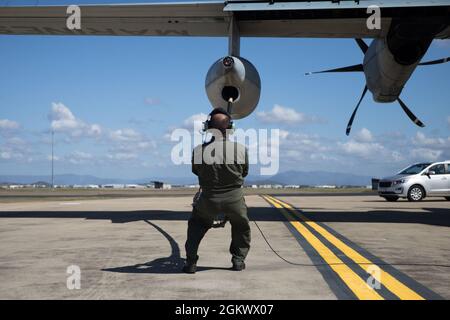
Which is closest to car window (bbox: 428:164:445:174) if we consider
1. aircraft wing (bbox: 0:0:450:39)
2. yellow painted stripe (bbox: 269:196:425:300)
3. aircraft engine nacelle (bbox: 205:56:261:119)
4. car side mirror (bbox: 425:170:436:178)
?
car side mirror (bbox: 425:170:436:178)

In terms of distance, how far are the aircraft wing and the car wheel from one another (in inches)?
415

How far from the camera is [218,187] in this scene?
231 inches

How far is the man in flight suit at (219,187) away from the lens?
5855 mm

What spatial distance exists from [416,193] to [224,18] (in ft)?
46.7

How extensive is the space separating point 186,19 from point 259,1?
272cm

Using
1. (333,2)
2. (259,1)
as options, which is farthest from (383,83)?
(259,1)

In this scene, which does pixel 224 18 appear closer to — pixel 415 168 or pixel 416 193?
pixel 416 193

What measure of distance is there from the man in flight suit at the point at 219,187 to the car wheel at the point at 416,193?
19.1 metres

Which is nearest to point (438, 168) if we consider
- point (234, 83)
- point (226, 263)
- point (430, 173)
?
point (430, 173)

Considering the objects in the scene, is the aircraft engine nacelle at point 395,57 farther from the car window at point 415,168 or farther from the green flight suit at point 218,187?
the car window at point 415,168
